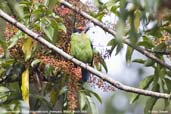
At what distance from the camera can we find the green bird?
107 centimetres

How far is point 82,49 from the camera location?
1.10 metres

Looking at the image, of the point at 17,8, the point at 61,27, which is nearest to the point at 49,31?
the point at 61,27

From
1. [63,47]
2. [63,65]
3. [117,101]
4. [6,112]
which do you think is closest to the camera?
[6,112]

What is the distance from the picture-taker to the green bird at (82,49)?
1.07 meters

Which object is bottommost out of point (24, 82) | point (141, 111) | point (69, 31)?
point (141, 111)

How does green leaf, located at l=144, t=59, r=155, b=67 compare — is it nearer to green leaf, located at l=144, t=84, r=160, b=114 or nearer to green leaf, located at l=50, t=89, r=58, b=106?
green leaf, located at l=144, t=84, r=160, b=114

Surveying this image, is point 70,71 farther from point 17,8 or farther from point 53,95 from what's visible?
point 17,8

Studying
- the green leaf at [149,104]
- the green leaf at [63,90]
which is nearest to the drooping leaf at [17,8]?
the green leaf at [63,90]

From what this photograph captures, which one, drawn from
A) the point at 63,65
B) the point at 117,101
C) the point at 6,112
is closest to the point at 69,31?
the point at 63,65

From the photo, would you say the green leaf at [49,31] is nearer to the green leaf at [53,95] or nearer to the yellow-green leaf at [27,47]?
the yellow-green leaf at [27,47]

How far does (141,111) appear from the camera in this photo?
123cm

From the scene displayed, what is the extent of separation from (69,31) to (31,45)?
0.16m

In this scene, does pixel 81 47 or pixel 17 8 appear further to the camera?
pixel 81 47

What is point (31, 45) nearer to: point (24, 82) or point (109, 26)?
point (24, 82)
